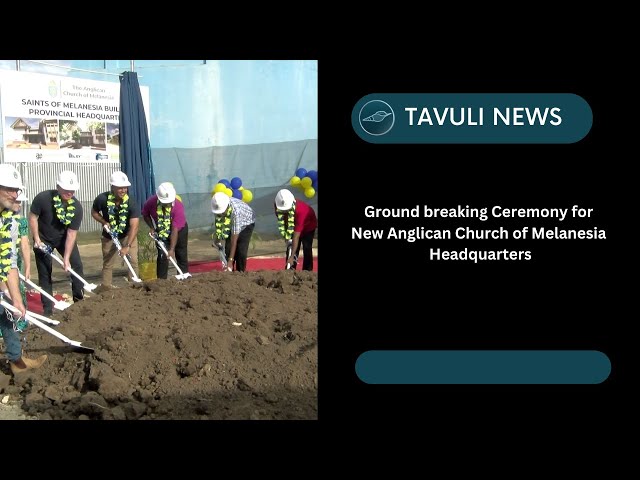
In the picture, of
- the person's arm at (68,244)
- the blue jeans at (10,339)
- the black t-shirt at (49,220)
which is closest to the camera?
the blue jeans at (10,339)

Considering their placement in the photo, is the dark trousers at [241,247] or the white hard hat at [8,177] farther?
the dark trousers at [241,247]

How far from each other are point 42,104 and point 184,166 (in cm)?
531

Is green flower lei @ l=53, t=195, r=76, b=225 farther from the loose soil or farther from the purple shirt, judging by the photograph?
the purple shirt

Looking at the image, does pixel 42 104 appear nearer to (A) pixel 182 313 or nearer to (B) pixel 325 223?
(A) pixel 182 313

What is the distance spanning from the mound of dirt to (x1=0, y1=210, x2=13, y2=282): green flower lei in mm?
842

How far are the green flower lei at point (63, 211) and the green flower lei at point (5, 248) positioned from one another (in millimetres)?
2420

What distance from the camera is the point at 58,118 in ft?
32.6

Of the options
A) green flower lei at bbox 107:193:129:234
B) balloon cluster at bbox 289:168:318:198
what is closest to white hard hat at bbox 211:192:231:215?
green flower lei at bbox 107:193:129:234

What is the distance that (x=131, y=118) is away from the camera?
10.6m

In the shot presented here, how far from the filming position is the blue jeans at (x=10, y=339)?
4.76 meters

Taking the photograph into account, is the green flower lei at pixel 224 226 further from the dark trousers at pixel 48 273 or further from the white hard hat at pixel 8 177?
the white hard hat at pixel 8 177

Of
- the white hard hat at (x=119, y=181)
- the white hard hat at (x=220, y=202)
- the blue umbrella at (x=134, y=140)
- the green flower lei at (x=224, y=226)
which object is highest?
the blue umbrella at (x=134, y=140)

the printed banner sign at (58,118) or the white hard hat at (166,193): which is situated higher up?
the printed banner sign at (58,118)

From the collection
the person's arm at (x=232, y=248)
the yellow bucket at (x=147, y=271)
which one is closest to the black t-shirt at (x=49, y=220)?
the person's arm at (x=232, y=248)
